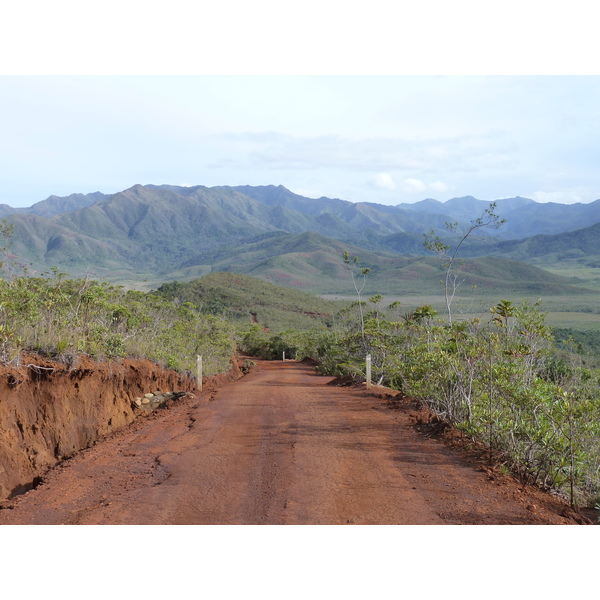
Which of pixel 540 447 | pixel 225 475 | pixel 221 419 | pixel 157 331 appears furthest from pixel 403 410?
pixel 157 331

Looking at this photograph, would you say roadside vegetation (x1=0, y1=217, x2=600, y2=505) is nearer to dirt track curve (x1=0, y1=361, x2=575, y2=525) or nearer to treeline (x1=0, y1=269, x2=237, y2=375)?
treeline (x1=0, y1=269, x2=237, y2=375)

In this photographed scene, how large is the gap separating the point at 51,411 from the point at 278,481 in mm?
4509

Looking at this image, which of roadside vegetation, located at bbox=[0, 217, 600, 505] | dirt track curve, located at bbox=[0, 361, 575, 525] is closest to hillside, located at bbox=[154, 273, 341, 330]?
roadside vegetation, located at bbox=[0, 217, 600, 505]

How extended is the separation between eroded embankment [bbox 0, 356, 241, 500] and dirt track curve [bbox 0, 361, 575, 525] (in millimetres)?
475

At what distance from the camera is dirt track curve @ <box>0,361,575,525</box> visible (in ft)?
19.1

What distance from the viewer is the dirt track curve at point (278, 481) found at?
19.1 feet

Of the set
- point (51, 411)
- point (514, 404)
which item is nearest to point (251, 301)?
point (51, 411)

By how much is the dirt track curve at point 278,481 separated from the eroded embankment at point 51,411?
0.47m

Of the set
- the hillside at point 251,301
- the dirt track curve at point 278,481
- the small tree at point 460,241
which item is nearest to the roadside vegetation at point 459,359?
the dirt track curve at point 278,481

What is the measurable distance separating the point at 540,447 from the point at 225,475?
4.34 metres

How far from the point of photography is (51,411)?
8930 millimetres

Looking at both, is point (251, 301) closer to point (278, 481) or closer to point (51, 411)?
point (51, 411)

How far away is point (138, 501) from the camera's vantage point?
20.6ft

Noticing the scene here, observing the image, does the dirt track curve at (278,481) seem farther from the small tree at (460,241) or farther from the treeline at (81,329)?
the small tree at (460,241)
